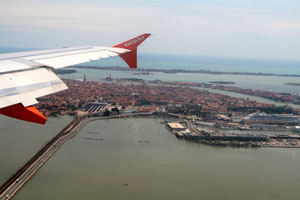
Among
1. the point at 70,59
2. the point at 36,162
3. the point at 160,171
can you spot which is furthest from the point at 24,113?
the point at 36,162

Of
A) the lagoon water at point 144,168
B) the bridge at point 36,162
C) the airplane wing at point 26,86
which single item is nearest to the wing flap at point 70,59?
the airplane wing at point 26,86

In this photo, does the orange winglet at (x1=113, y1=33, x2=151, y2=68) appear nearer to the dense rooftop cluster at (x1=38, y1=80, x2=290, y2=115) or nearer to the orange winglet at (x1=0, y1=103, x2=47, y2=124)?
the orange winglet at (x1=0, y1=103, x2=47, y2=124)

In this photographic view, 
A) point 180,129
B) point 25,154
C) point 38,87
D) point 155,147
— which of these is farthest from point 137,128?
point 38,87

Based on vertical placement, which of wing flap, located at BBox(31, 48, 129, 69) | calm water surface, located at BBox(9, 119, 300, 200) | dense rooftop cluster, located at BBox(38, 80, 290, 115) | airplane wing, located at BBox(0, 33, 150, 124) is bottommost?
calm water surface, located at BBox(9, 119, 300, 200)

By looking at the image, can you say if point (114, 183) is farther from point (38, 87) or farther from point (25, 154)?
point (38, 87)

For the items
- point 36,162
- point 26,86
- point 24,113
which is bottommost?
point 36,162

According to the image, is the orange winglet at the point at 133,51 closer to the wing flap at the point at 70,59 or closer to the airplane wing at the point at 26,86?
the wing flap at the point at 70,59

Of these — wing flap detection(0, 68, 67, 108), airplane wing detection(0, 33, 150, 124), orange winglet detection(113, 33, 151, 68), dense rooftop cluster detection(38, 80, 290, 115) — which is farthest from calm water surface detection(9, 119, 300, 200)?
dense rooftop cluster detection(38, 80, 290, 115)

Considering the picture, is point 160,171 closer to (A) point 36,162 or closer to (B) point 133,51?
(A) point 36,162

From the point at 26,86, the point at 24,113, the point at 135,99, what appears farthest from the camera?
the point at 135,99

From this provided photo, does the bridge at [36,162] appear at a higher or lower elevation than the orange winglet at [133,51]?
lower
